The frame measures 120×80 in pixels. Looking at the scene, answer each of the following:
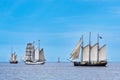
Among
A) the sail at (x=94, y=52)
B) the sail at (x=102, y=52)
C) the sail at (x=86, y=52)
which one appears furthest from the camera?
the sail at (x=86, y=52)

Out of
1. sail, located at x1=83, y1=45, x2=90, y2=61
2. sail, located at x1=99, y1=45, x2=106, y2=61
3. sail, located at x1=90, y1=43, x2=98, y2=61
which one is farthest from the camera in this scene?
sail, located at x1=83, y1=45, x2=90, y2=61

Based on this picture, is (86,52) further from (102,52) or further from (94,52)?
(102,52)

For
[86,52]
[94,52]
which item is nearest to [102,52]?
[94,52]

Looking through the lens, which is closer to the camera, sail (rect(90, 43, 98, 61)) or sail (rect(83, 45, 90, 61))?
sail (rect(90, 43, 98, 61))

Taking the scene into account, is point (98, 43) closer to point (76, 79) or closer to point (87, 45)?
point (87, 45)

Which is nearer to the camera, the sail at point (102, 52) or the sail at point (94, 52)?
the sail at point (102, 52)

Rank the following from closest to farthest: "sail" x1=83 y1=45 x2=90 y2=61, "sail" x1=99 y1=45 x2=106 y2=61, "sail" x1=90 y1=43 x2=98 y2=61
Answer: "sail" x1=99 y1=45 x2=106 y2=61
"sail" x1=90 y1=43 x2=98 y2=61
"sail" x1=83 y1=45 x2=90 y2=61

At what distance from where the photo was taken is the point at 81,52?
165 metres

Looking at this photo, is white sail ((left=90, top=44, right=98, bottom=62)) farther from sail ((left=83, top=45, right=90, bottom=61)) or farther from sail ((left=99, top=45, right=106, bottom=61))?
sail ((left=99, top=45, right=106, bottom=61))

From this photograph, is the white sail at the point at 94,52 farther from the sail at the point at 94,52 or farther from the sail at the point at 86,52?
the sail at the point at 86,52

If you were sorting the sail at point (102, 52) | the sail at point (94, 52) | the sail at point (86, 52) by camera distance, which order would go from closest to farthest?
the sail at point (102, 52) < the sail at point (94, 52) < the sail at point (86, 52)

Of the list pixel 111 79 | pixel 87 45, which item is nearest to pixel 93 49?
pixel 87 45

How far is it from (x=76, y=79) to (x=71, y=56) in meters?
69.6

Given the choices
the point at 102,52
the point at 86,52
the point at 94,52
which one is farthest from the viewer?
the point at 86,52
